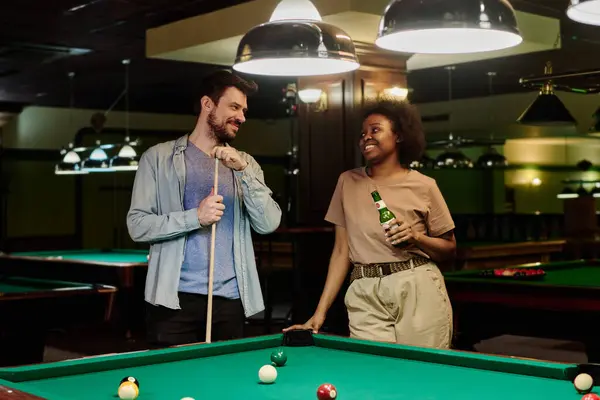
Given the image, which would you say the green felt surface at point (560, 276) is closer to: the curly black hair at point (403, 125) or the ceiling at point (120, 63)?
the ceiling at point (120, 63)

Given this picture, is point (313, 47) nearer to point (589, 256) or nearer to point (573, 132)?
point (589, 256)

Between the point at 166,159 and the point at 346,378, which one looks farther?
the point at 166,159

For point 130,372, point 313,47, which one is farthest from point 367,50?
point 130,372

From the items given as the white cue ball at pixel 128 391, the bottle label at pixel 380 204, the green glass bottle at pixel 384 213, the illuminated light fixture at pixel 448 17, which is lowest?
the white cue ball at pixel 128 391

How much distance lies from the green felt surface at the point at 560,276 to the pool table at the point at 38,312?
218cm

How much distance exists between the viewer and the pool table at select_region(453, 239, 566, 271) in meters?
9.15

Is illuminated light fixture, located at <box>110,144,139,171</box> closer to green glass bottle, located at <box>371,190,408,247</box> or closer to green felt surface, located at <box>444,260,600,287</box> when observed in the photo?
green felt surface, located at <box>444,260,600,287</box>

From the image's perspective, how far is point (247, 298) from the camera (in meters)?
3.30

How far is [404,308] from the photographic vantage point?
131 inches

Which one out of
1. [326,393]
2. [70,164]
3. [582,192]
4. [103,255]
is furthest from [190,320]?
[582,192]

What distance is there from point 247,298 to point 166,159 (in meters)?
0.63

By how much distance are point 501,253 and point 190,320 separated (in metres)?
6.99

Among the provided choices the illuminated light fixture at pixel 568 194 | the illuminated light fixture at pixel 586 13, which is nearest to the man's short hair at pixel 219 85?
the illuminated light fixture at pixel 586 13

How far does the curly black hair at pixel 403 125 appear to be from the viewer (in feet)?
11.6
